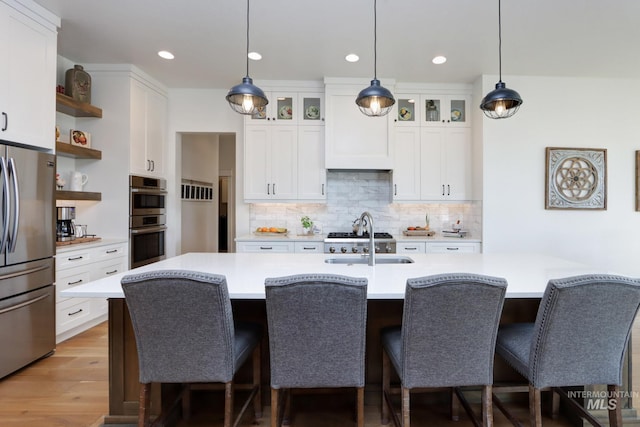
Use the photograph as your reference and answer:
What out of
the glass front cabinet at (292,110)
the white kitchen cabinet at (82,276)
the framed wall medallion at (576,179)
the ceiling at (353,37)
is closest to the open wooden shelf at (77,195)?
the white kitchen cabinet at (82,276)

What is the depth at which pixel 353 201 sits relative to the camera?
4.41 meters

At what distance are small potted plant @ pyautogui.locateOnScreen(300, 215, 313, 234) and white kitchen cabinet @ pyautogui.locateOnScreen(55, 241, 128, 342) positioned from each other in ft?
6.88

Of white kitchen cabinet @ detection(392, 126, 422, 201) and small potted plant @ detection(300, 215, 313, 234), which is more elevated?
white kitchen cabinet @ detection(392, 126, 422, 201)

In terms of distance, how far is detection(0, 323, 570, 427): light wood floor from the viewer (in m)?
1.82

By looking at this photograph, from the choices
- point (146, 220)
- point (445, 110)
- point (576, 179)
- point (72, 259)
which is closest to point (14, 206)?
point (72, 259)

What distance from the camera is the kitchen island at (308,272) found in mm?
1525

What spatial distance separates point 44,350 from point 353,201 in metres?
3.51

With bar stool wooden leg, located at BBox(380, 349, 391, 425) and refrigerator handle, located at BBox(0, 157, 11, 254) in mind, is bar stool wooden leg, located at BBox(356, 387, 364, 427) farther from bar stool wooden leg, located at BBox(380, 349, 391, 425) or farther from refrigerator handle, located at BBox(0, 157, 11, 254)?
refrigerator handle, located at BBox(0, 157, 11, 254)

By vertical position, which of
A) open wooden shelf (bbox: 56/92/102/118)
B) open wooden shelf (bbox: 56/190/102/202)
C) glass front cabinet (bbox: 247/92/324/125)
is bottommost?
open wooden shelf (bbox: 56/190/102/202)

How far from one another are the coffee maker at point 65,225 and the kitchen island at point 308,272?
1728 mm

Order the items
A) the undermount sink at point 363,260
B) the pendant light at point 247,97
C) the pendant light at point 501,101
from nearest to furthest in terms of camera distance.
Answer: the pendant light at point 247,97 → the pendant light at point 501,101 → the undermount sink at point 363,260

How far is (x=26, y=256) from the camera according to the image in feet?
7.91

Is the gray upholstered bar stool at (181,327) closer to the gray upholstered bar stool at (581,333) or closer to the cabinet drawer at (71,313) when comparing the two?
the gray upholstered bar stool at (581,333)

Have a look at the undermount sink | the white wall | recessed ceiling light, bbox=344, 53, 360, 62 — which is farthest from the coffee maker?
the white wall
